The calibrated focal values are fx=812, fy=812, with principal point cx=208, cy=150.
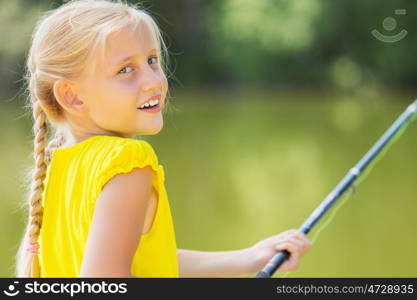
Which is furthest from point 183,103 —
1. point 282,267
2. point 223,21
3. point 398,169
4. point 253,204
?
point 282,267

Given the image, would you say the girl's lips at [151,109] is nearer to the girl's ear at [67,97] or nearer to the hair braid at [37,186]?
the girl's ear at [67,97]

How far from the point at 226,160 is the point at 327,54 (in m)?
7.93

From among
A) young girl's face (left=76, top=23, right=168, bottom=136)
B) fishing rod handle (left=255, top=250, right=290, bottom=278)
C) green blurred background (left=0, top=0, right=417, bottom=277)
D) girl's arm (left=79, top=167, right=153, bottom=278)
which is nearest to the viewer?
girl's arm (left=79, top=167, right=153, bottom=278)

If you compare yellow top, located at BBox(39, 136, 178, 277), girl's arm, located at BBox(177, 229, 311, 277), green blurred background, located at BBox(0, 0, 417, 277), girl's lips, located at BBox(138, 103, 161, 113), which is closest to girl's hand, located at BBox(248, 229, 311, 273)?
girl's arm, located at BBox(177, 229, 311, 277)

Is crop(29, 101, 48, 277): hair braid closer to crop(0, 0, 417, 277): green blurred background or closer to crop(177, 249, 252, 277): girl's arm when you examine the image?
crop(177, 249, 252, 277): girl's arm

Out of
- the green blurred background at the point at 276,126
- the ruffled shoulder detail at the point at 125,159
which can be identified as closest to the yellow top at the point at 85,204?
the ruffled shoulder detail at the point at 125,159

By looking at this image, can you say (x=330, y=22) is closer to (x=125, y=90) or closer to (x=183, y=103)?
(x=183, y=103)

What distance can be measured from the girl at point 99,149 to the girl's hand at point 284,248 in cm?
27

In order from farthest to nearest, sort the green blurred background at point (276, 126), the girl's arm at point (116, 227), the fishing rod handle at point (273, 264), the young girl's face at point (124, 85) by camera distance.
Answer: the green blurred background at point (276, 126) → the fishing rod handle at point (273, 264) → the young girl's face at point (124, 85) → the girl's arm at point (116, 227)

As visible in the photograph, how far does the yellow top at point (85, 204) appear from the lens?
44.7 inches

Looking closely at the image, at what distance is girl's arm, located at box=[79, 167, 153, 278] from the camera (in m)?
1.11

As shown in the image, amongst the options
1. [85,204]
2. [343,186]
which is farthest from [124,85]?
[343,186]

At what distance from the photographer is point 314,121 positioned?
1154 centimetres

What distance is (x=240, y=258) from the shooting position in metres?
1.49
